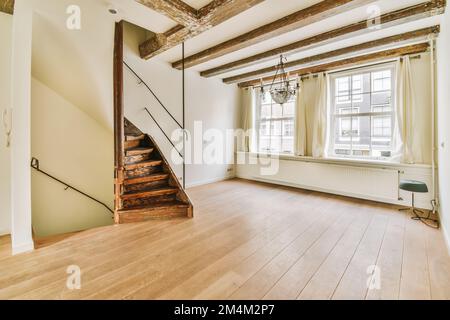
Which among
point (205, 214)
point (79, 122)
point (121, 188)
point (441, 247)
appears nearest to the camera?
point (441, 247)

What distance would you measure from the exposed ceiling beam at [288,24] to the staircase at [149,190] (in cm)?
227

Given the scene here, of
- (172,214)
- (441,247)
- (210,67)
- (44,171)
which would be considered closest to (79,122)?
(44,171)

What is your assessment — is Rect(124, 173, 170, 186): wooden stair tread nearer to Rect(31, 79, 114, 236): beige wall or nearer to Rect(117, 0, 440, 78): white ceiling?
Rect(31, 79, 114, 236): beige wall

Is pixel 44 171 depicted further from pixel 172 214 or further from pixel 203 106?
pixel 203 106

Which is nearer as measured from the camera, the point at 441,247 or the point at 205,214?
the point at 441,247

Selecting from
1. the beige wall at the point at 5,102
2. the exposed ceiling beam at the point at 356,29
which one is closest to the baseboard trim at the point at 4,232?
the beige wall at the point at 5,102

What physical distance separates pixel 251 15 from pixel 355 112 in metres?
3.26

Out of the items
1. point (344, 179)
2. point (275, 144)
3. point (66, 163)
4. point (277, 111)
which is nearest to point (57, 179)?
point (66, 163)

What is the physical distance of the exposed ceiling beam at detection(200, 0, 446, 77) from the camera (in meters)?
2.58

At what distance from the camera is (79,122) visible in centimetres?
387

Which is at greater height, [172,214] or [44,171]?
[44,171]

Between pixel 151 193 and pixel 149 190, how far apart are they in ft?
0.49

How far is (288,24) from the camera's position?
9.54 ft

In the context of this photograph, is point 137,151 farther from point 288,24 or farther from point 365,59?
point 365,59
